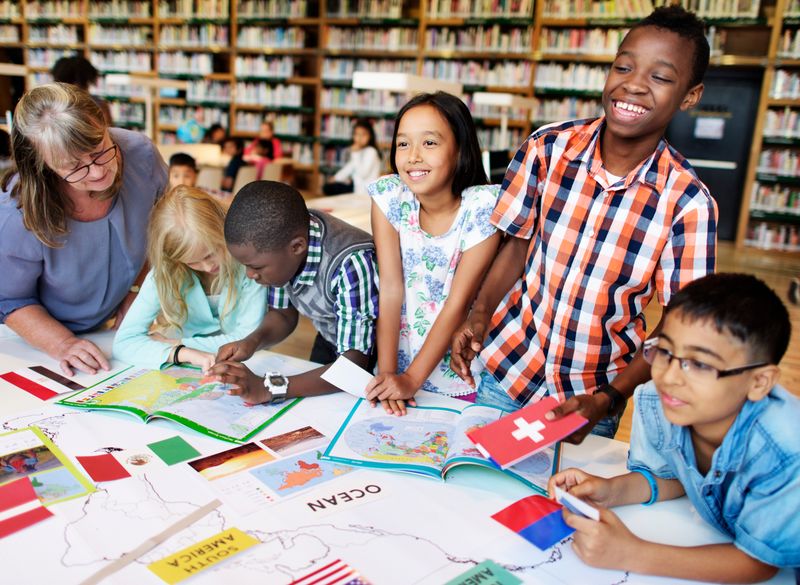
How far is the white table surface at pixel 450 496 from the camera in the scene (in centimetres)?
85

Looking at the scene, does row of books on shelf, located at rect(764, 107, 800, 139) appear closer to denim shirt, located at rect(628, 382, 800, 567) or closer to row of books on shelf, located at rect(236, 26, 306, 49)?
row of books on shelf, located at rect(236, 26, 306, 49)

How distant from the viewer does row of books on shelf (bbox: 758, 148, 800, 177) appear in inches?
255

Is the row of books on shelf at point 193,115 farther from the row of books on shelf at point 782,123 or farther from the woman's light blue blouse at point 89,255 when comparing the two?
the woman's light blue blouse at point 89,255

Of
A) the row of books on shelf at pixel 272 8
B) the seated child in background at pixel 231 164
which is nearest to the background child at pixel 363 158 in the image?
the seated child in background at pixel 231 164

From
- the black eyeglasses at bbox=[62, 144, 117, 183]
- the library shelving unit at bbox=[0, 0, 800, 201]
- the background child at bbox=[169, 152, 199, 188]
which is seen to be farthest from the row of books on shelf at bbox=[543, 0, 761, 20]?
the black eyeglasses at bbox=[62, 144, 117, 183]

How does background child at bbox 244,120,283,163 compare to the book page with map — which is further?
background child at bbox 244,120,283,163

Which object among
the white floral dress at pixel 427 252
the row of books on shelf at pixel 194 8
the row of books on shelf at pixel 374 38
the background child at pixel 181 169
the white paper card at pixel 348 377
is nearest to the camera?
the white paper card at pixel 348 377

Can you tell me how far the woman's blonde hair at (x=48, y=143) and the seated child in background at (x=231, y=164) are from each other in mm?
4975

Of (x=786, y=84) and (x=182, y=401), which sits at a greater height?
(x=786, y=84)

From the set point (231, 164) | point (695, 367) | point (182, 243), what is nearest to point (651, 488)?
point (695, 367)

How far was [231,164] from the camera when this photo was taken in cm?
672

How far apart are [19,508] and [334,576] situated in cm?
49

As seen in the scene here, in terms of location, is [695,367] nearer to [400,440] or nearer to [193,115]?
[400,440]

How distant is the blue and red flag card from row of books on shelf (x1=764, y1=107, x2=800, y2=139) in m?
6.74
